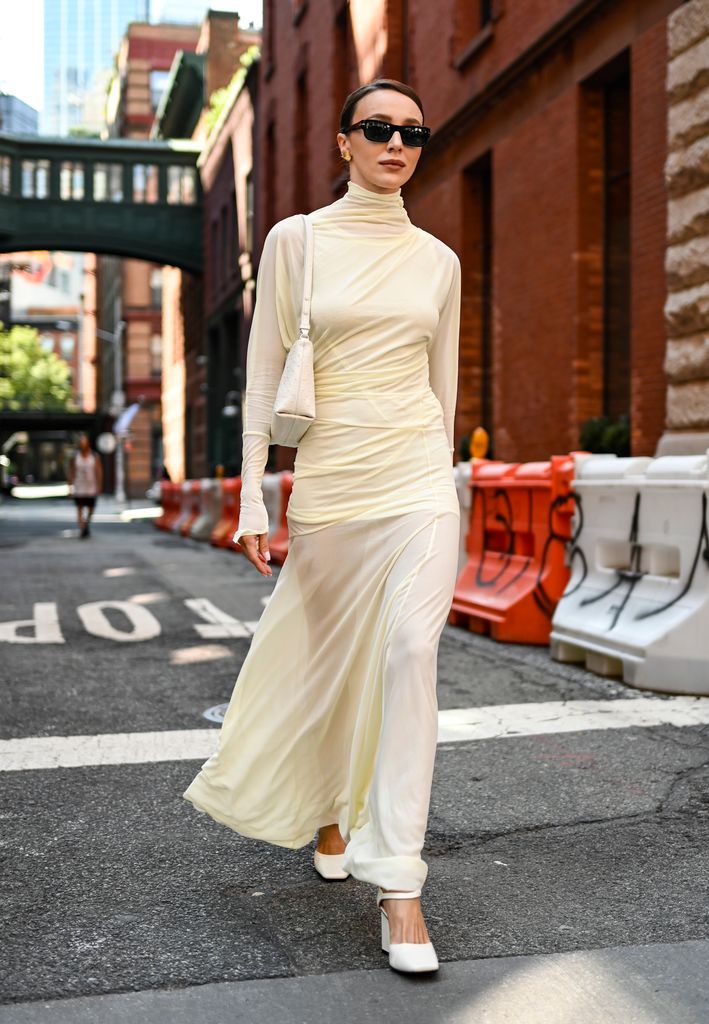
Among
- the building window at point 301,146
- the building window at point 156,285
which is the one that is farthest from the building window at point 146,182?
the building window at point 156,285

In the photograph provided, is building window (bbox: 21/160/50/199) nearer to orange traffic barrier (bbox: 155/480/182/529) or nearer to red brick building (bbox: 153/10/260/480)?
red brick building (bbox: 153/10/260/480)

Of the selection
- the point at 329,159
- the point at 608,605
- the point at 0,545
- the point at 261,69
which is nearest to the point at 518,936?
the point at 608,605

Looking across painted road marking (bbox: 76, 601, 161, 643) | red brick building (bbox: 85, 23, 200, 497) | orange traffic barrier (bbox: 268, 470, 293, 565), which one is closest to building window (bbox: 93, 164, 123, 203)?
red brick building (bbox: 85, 23, 200, 497)

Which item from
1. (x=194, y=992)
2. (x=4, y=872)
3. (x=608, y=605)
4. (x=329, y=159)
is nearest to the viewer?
(x=194, y=992)

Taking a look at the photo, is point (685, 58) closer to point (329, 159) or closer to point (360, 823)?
point (360, 823)

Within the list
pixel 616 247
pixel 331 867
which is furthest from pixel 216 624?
pixel 616 247

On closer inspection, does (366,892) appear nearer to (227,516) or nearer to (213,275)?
(227,516)

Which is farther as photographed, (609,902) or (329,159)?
(329,159)

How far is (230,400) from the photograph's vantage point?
114 feet

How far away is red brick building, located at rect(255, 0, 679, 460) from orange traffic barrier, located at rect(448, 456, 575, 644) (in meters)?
2.41

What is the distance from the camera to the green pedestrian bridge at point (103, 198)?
38516mm

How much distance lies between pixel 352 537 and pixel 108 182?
3918 cm

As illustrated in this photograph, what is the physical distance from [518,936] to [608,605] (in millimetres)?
4346

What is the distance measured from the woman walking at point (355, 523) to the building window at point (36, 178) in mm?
37998
